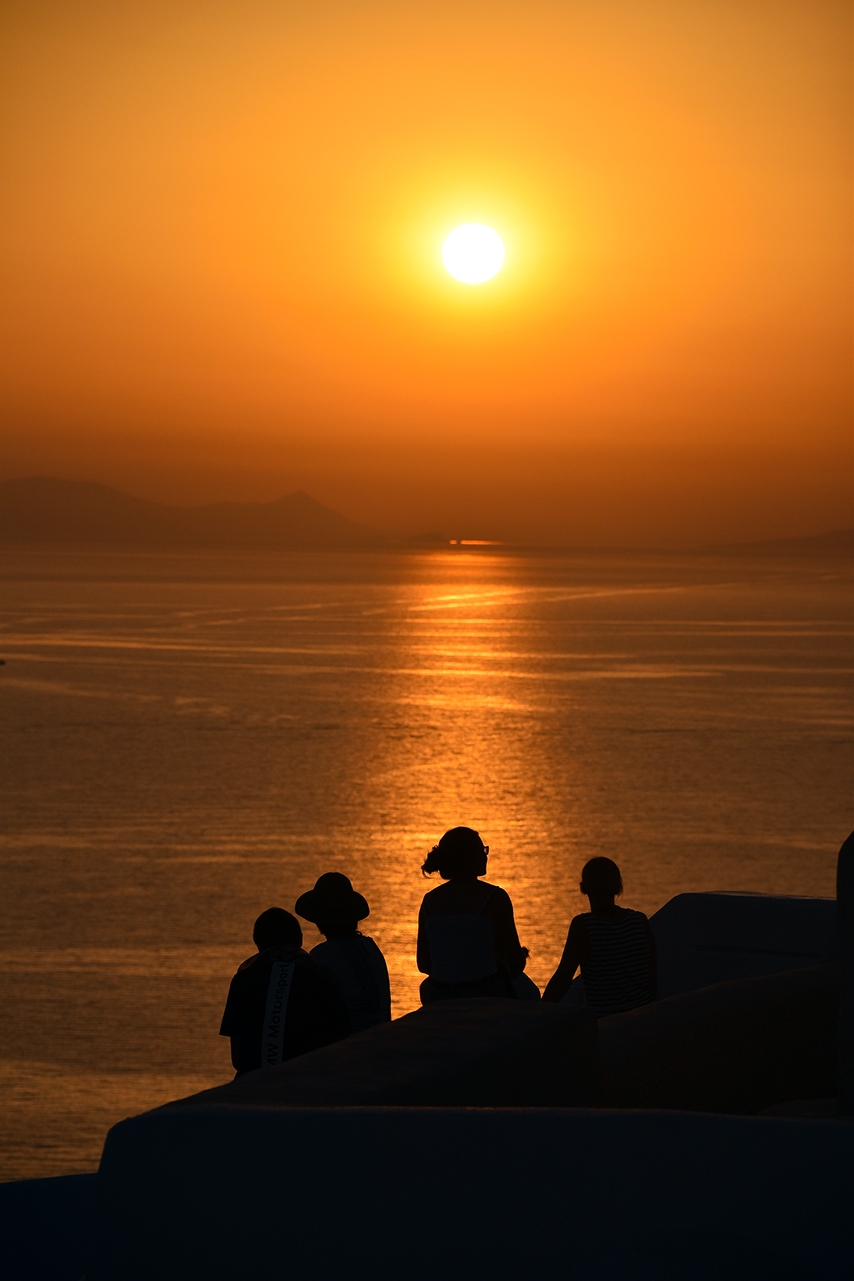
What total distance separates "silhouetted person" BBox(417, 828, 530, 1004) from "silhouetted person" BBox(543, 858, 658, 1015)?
24.7 inches

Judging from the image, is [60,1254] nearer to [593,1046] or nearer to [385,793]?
[593,1046]

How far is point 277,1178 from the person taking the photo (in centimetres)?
358

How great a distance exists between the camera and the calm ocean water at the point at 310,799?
24.8 m

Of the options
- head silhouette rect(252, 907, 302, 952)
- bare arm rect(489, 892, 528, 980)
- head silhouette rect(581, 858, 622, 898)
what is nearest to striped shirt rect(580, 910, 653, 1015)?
head silhouette rect(581, 858, 622, 898)

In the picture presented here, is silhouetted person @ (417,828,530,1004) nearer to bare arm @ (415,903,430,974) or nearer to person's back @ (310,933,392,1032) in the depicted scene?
bare arm @ (415,903,430,974)

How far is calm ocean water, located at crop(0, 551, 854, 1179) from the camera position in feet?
81.4

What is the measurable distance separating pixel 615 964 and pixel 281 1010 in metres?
2.15

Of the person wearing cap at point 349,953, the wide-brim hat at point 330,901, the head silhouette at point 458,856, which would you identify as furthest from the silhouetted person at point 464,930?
the wide-brim hat at point 330,901

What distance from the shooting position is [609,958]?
6434mm

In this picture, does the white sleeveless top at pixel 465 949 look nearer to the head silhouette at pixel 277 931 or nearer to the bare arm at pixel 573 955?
the bare arm at pixel 573 955

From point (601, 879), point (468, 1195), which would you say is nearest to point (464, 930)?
point (601, 879)

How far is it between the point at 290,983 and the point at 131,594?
578 ft

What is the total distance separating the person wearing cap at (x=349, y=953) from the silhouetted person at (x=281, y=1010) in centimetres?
52

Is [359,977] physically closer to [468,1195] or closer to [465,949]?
[465,949]
